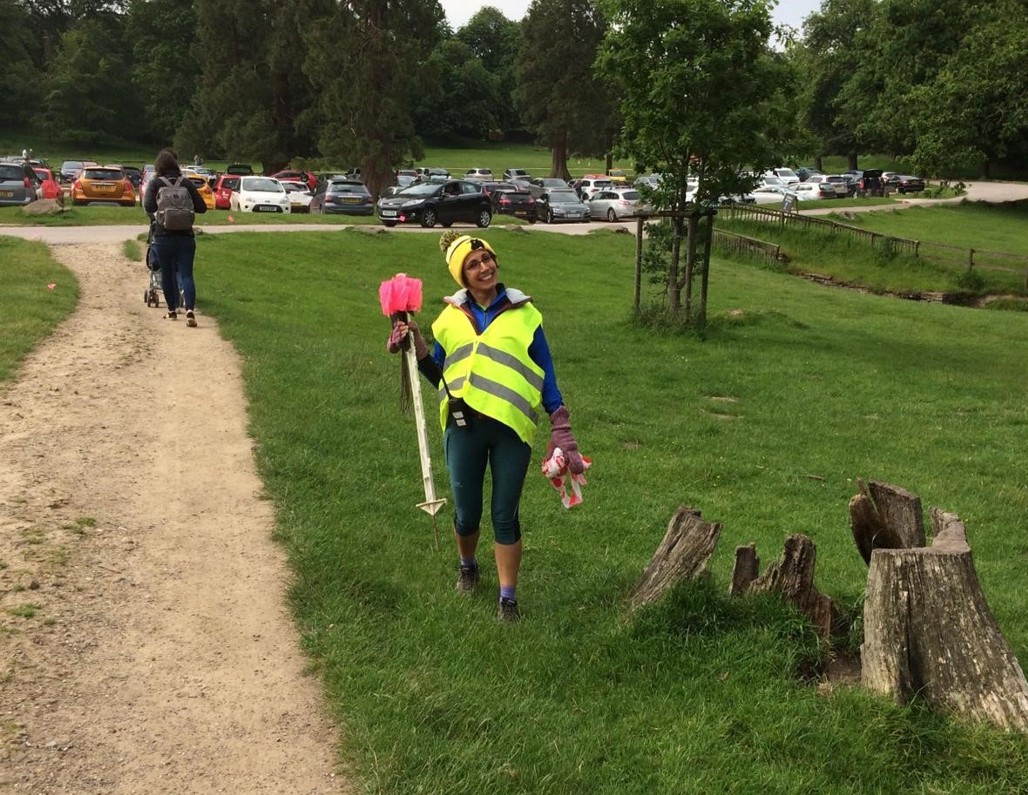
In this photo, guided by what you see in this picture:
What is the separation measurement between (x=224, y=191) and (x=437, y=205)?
29.9 ft

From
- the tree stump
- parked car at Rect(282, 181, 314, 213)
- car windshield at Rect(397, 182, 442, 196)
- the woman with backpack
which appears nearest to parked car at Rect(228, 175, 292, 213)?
parked car at Rect(282, 181, 314, 213)

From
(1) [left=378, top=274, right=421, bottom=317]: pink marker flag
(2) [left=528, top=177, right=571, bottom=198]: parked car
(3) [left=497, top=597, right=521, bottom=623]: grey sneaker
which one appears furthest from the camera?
(2) [left=528, top=177, right=571, bottom=198]: parked car

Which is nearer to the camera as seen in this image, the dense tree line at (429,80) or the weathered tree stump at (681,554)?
the weathered tree stump at (681,554)

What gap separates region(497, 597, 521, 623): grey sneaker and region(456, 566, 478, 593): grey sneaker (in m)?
0.32

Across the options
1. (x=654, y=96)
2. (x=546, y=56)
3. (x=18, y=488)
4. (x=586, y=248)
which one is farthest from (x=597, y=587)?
(x=546, y=56)

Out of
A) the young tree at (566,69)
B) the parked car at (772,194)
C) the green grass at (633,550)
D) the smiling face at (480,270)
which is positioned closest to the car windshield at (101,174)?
the green grass at (633,550)

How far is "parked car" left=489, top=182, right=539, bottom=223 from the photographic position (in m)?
36.2

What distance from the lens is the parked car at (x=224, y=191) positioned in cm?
3259

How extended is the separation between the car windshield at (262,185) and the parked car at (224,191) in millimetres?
1077

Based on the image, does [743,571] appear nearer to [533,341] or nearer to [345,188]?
[533,341]

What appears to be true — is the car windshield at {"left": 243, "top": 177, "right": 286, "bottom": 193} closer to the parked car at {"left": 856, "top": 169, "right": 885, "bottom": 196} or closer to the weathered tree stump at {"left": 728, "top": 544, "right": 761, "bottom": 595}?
the weathered tree stump at {"left": 728, "top": 544, "right": 761, "bottom": 595}

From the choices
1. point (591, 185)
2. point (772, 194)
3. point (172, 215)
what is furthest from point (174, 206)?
point (772, 194)

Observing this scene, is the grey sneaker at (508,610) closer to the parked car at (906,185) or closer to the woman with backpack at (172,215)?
the woman with backpack at (172,215)

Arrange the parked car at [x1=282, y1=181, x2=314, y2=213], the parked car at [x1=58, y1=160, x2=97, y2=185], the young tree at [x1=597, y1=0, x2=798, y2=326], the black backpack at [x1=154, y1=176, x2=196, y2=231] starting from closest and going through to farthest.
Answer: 1. the black backpack at [x1=154, y1=176, x2=196, y2=231]
2. the young tree at [x1=597, y1=0, x2=798, y2=326]
3. the parked car at [x1=282, y1=181, x2=314, y2=213]
4. the parked car at [x1=58, y1=160, x2=97, y2=185]
